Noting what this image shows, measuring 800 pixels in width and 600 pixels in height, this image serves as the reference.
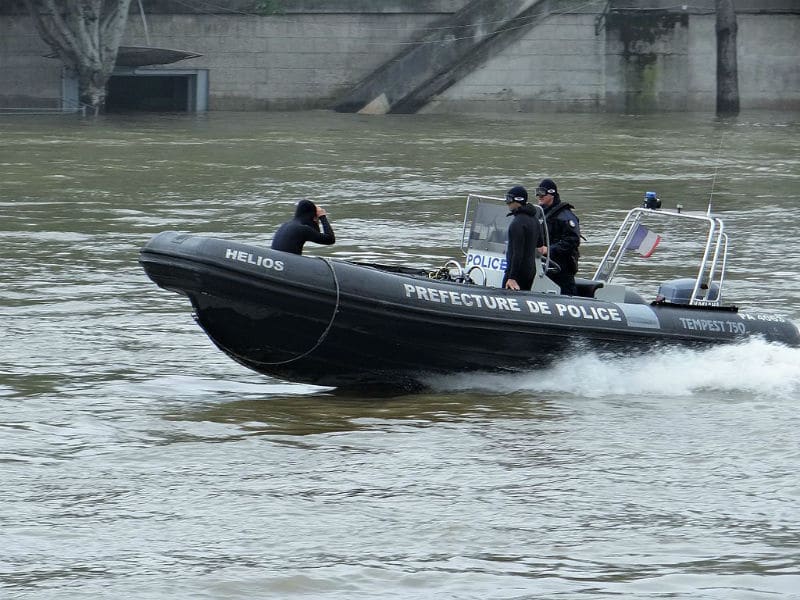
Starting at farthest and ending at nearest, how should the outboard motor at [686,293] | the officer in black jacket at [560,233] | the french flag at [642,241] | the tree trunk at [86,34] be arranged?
the tree trunk at [86,34], the outboard motor at [686,293], the french flag at [642,241], the officer in black jacket at [560,233]

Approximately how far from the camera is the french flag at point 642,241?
10359 millimetres

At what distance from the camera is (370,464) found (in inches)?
318

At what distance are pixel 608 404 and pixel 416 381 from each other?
47.8 inches

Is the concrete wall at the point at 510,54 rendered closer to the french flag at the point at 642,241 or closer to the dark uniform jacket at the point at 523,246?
the french flag at the point at 642,241

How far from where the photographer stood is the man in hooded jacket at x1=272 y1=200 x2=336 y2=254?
9375 millimetres

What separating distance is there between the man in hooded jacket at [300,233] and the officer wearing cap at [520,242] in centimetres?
113

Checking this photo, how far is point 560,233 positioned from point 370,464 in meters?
2.68

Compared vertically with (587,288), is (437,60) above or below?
above

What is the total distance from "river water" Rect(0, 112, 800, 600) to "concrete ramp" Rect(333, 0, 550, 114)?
67.0ft

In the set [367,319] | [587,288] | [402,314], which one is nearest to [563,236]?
[587,288]

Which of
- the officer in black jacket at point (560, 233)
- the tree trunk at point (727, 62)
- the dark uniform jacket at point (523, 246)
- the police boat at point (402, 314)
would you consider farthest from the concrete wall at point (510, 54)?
the dark uniform jacket at point (523, 246)

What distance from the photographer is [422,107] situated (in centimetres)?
3706

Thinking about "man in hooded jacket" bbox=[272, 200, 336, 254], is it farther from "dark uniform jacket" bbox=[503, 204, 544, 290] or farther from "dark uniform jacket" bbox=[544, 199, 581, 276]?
"dark uniform jacket" bbox=[544, 199, 581, 276]

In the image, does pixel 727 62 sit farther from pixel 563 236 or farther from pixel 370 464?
pixel 370 464
